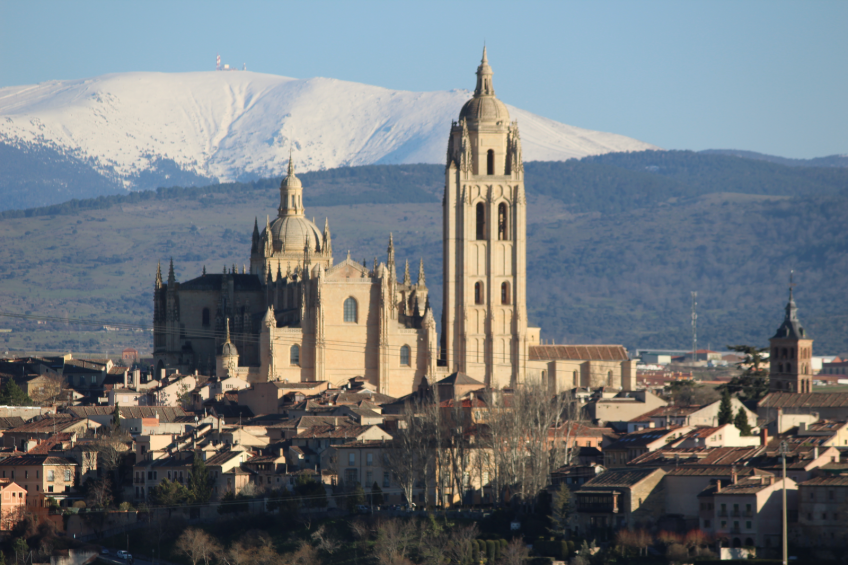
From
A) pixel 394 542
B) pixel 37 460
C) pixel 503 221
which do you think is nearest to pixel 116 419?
pixel 37 460

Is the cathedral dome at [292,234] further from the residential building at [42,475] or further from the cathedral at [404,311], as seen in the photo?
the residential building at [42,475]

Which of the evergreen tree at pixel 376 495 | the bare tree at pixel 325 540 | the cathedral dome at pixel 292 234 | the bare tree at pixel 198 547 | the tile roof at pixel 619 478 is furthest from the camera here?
the cathedral dome at pixel 292 234

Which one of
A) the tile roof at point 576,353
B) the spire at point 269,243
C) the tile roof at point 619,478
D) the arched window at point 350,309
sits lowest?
the tile roof at point 619,478

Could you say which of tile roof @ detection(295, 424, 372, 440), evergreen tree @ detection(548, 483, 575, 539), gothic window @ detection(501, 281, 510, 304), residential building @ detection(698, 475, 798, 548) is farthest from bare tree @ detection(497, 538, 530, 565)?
gothic window @ detection(501, 281, 510, 304)

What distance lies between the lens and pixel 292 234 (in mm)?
125500

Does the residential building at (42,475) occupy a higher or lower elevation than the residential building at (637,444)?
lower

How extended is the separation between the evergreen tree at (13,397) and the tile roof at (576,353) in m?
34.3

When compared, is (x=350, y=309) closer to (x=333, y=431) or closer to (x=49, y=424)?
(x=49, y=424)

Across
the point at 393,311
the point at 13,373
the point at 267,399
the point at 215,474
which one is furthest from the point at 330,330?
the point at 215,474

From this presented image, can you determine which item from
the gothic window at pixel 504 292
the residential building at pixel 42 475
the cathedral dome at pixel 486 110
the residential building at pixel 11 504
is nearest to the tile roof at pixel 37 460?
the residential building at pixel 42 475

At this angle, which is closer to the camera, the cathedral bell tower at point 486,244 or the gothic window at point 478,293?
the cathedral bell tower at point 486,244

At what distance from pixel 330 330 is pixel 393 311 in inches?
179

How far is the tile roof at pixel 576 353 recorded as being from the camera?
4663 inches

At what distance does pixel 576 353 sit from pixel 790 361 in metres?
30.4
